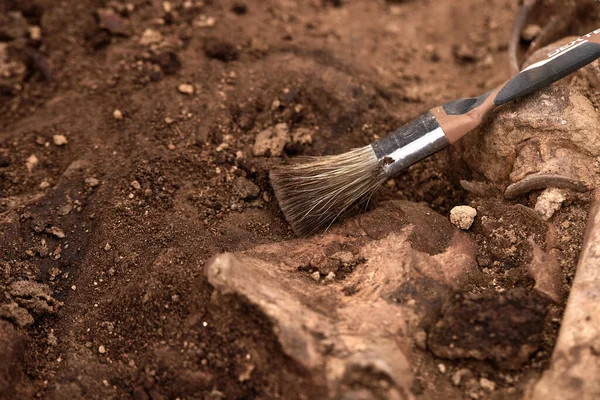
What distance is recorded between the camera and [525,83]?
2389 mm

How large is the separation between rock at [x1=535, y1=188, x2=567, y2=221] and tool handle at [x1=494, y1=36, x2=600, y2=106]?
1.34ft

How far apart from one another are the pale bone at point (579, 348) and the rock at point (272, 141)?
1.36 meters

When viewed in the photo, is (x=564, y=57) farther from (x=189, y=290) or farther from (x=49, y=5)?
(x=49, y=5)

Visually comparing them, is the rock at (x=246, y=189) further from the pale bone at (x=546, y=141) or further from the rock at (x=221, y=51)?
the pale bone at (x=546, y=141)

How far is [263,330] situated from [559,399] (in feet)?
2.99

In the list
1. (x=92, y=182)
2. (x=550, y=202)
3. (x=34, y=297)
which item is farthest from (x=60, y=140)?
(x=550, y=202)

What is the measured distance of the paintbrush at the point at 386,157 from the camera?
94.4 inches

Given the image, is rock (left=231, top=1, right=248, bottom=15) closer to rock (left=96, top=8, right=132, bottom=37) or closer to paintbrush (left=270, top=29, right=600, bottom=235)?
rock (left=96, top=8, right=132, bottom=37)

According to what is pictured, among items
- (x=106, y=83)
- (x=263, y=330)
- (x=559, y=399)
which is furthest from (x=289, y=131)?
(x=559, y=399)

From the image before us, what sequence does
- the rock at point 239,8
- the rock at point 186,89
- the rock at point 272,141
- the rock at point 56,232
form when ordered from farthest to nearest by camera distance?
the rock at point 239,8 < the rock at point 186,89 < the rock at point 272,141 < the rock at point 56,232

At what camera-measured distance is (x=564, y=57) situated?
238 centimetres

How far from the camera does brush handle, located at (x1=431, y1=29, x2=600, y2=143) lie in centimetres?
237

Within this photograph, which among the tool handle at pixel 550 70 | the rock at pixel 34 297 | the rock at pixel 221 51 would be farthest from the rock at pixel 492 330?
the rock at pixel 221 51

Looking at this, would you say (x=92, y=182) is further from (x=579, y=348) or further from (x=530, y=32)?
(x=530, y=32)
